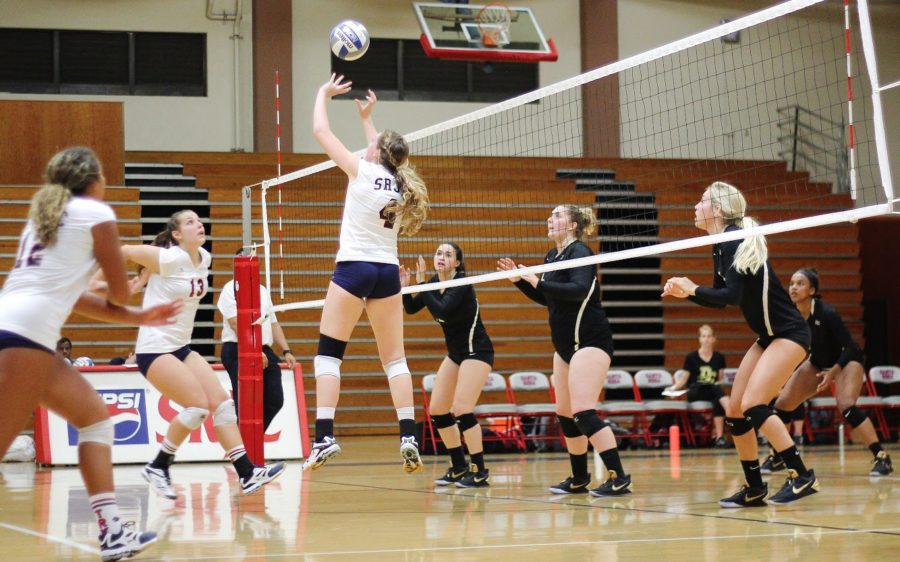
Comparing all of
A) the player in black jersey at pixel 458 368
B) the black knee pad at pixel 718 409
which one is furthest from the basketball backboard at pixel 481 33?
the player in black jersey at pixel 458 368

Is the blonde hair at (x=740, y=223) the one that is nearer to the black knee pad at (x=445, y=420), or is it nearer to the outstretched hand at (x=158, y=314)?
the black knee pad at (x=445, y=420)

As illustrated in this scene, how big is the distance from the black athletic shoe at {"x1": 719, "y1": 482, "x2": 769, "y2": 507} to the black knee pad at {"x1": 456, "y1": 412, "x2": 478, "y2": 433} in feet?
7.59

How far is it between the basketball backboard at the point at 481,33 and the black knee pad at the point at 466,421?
36.6 feet

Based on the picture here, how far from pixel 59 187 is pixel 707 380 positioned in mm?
11834

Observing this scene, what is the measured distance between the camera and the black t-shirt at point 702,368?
15039 mm

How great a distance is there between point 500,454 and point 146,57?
1079 cm

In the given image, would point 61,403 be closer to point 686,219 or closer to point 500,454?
point 500,454

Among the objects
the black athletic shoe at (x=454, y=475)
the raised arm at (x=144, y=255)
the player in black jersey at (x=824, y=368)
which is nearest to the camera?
the raised arm at (x=144, y=255)

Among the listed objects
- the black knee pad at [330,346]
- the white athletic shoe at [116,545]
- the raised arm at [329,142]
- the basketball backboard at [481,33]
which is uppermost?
the basketball backboard at [481,33]

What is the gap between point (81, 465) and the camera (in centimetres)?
463

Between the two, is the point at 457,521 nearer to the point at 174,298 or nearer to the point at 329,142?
the point at 329,142

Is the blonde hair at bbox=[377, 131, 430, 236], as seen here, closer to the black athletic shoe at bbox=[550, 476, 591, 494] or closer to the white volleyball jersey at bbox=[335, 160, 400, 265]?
the white volleyball jersey at bbox=[335, 160, 400, 265]

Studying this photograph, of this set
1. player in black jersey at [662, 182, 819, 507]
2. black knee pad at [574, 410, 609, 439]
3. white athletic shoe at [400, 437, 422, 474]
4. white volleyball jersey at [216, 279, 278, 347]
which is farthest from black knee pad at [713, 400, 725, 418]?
white athletic shoe at [400, 437, 422, 474]

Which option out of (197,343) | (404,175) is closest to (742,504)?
(404,175)
